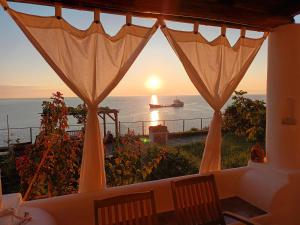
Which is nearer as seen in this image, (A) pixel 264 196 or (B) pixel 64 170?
(A) pixel 264 196

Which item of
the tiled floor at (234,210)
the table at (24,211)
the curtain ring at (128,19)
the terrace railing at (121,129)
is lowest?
the tiled floor at (234,210)

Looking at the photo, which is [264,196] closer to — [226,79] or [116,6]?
[226,79]

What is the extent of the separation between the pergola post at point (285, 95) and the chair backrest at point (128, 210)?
1785mm

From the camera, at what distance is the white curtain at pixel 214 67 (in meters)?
2.56

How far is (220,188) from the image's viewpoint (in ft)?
8.83

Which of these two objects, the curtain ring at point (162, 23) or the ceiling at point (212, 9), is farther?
the curtain ring at point (162, 23)

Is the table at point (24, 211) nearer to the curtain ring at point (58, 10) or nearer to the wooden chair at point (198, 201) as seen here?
the wooden chair at point (198, 201)

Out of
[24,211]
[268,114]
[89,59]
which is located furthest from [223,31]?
[24,211]

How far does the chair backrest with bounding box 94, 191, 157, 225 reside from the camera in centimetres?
144

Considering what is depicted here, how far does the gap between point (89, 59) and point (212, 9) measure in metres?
1.33

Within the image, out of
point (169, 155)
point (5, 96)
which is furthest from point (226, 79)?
point (5, 96)

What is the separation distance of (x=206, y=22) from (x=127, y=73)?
1.06m

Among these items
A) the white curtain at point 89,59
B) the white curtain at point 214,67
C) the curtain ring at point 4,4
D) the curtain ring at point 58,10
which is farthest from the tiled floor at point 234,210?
the curtain ring at point 4,4

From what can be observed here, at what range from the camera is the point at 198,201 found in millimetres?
1816
